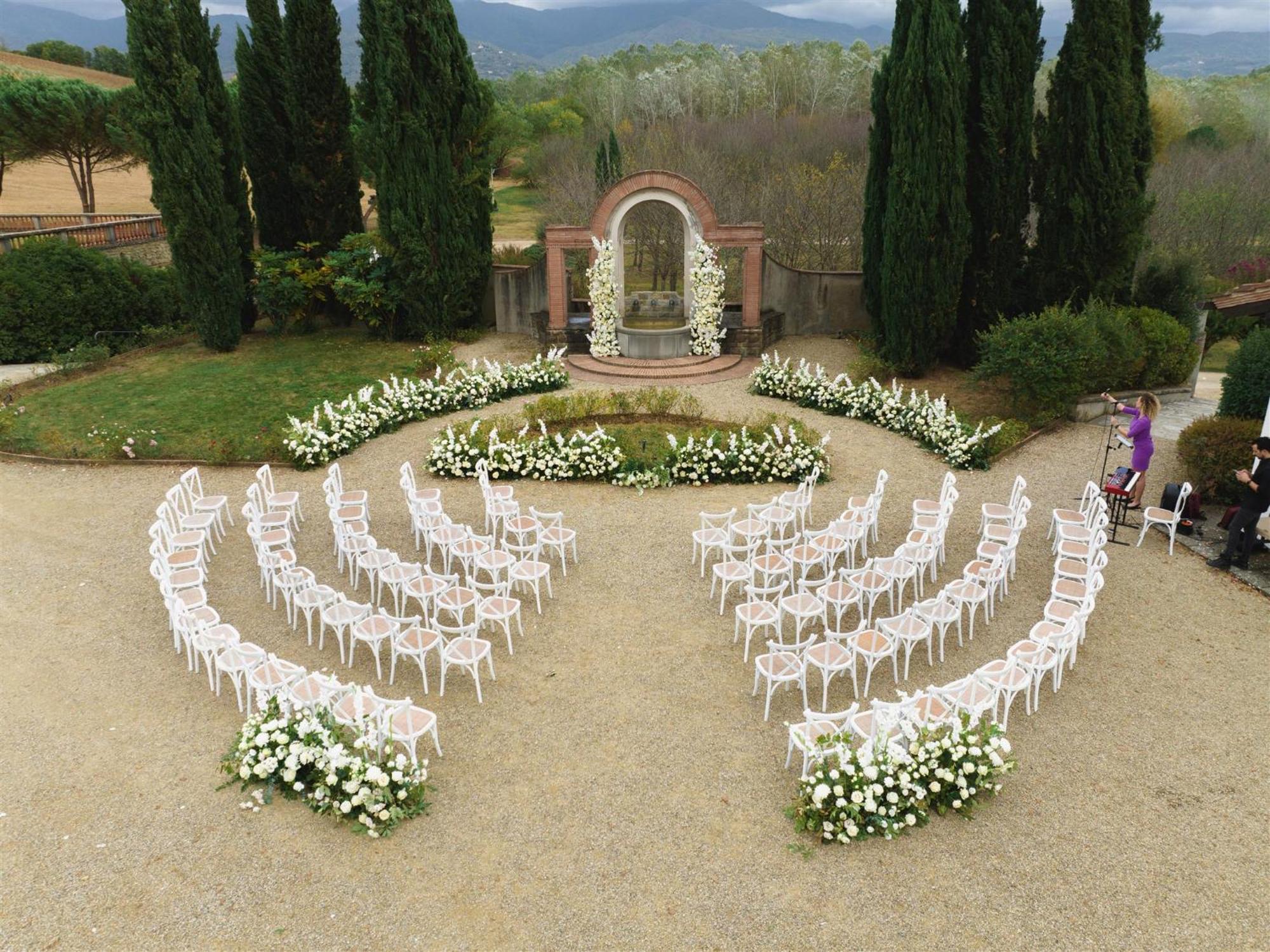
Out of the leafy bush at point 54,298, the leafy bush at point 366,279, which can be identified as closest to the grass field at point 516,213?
the leafy bush at point 366,279

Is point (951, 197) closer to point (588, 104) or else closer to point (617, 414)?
point (617, 414)

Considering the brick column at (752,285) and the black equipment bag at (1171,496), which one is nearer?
the black equipment bag at (1171,496)

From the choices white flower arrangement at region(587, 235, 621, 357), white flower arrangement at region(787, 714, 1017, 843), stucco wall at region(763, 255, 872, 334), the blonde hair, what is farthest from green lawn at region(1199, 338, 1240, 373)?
white flower arrangement at region(787, 714, 1017, 843)

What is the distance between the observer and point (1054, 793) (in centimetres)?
646

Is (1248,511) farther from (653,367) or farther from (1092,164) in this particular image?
(653,367)

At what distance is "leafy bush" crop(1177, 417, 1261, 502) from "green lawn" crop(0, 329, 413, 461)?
44.7ft

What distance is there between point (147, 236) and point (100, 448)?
1570 centimetres

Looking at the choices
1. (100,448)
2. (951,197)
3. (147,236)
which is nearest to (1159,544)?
(951,197)

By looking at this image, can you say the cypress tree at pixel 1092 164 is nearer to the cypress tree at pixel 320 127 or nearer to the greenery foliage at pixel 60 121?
the cypress tree at pixel 320 127

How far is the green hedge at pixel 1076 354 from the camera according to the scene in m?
14.1

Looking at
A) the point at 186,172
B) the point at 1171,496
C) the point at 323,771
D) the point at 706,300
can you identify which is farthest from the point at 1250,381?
the point at 186,172

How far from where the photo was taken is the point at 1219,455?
11703 millimetres

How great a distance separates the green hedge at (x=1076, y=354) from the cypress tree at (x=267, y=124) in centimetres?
1693

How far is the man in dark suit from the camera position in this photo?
9484 mm
